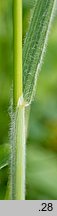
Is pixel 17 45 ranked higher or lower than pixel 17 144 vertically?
higher

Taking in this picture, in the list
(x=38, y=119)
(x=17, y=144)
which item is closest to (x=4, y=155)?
(x=17, y=144)

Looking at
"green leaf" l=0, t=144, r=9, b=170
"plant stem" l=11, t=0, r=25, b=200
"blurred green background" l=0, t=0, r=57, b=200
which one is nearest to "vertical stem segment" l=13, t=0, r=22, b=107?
"plant stem" l=11, t=0, r=25, b=200

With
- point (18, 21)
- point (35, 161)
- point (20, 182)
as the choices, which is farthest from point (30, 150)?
point (18, 21)

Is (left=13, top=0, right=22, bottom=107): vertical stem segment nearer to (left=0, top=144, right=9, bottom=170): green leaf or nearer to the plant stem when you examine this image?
the plant stem

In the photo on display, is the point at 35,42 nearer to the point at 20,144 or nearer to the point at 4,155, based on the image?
the point at 20,144
